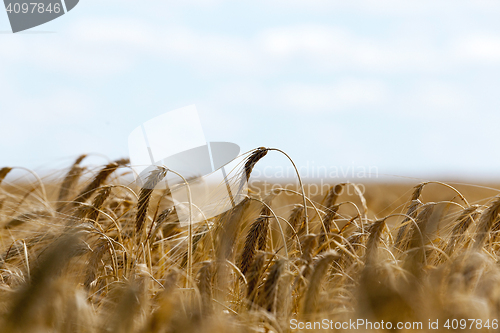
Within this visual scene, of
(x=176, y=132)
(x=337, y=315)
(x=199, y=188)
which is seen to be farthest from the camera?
(x=199, y=188)

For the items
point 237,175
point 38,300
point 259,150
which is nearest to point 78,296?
point 38,300

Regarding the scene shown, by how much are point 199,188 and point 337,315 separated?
2.27 m

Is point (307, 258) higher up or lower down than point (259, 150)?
lower down

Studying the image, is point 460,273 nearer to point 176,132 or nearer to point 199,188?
point 176,132

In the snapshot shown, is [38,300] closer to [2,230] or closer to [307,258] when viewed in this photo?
[307,258]

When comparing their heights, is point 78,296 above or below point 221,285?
above

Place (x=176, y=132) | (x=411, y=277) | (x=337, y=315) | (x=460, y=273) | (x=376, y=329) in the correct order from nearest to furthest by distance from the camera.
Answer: (x=376, y=329) < (x=411, y=277) < (x=460, y=273) < (x=337, y=315) < (x=176, y=132)

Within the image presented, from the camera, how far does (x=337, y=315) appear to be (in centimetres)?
170

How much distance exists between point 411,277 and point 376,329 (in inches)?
9.8

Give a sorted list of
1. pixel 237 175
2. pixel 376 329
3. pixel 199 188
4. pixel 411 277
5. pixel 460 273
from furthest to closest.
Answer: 1. pixel 199 188
2. pixel 237 175
3. pixel 460 273
4. pixel 411 277
5. pixel 376 329

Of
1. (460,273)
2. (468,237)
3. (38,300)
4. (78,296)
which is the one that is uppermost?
(38,300)

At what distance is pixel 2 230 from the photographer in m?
3.22

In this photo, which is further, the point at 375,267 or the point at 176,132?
the point at 176,132

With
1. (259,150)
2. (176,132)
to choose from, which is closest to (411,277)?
(259,150)
